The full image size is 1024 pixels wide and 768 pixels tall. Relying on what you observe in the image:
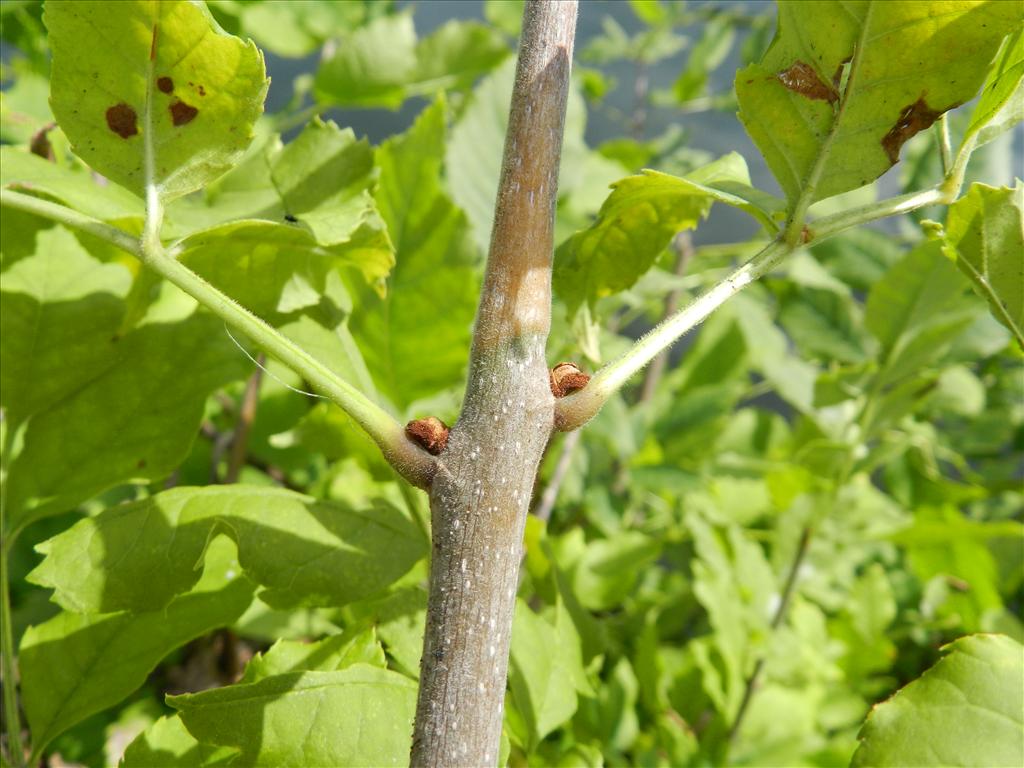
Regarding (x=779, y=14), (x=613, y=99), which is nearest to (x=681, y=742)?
(x=779, y=14)


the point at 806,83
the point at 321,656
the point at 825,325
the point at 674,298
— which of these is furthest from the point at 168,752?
the point at 674,298

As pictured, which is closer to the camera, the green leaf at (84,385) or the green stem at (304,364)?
the green stem at (304,364)

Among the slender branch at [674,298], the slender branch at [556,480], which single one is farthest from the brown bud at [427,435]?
the slender branch at [674,298]

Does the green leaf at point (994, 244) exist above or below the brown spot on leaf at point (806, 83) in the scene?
below

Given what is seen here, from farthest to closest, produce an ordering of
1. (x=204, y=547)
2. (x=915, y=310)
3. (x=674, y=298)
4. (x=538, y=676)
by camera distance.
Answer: (x=674, y=298) → (x=915, y=310) → (x=538, y=676) → (x=204, y=547)

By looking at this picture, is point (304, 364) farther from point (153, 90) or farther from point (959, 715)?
point (959, 715)

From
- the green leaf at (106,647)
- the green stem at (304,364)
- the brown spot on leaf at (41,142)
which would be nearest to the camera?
the green stem at (304,364)

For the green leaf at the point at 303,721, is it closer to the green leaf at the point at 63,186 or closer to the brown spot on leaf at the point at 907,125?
the green leaf at the point at 63,186
